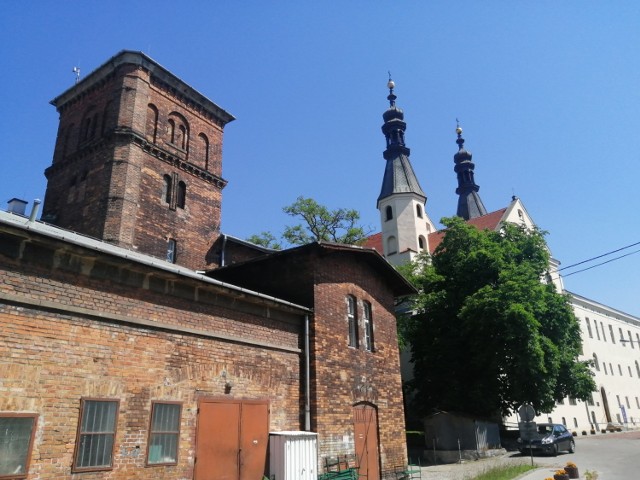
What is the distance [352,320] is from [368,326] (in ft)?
3.41

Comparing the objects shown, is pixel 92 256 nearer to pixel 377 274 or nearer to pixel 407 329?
pixel 377 274

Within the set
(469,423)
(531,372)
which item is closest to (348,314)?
(469,423)

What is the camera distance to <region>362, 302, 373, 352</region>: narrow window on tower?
53.6ft

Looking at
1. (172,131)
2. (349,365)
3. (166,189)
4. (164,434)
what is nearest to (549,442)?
(349,365)

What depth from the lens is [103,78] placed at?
80.7ft

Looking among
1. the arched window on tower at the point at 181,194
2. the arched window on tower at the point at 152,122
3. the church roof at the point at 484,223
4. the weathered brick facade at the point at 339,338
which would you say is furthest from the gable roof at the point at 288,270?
the church roof at the point at 484,223

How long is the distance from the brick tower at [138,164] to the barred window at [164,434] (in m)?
11.9

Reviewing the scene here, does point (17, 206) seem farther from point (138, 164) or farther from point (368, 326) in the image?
point (368, 326)

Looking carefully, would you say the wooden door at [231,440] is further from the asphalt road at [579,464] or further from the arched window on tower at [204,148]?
the arched window on tower at [204,148]

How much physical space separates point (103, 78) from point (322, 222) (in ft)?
60.9

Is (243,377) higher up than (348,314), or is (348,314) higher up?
(348,314)

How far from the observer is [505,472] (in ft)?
53.6

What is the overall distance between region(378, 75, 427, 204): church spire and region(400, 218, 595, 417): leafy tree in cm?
1508

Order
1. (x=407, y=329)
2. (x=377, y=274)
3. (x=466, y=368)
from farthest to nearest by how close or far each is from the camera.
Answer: (x=407, y=329), (x=466, y=368), (x=377, y=274)
